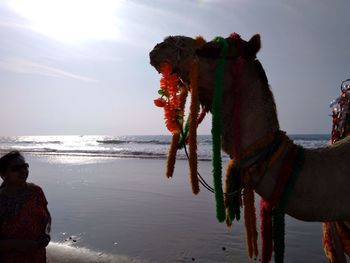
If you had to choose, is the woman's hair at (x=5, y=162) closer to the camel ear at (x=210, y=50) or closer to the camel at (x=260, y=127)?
the camel at (x=260, y=127)

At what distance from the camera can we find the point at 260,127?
78.4 inches

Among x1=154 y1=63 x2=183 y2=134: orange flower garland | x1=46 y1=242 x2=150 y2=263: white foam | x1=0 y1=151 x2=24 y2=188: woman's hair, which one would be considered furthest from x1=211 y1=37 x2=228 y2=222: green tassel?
x1=46 y1=242 x2=150 y2=263: white foam

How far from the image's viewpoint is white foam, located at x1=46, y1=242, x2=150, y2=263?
214 inches

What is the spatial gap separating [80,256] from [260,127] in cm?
446

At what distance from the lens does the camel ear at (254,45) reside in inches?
81.5

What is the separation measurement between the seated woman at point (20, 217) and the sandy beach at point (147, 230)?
2289mm

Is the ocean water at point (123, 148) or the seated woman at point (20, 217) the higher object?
the seated woman at point (20, 217)

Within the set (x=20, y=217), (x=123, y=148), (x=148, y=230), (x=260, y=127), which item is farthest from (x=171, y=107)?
(x=123, y=148)

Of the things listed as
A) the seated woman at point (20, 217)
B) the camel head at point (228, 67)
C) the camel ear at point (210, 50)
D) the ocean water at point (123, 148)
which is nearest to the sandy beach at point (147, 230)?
the seated woman at point (20, 217)

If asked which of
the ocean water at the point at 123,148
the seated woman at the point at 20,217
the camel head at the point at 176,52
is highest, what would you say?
the camel head at the point at 176,52

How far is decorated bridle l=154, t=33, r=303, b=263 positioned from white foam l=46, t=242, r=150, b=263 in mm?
3609

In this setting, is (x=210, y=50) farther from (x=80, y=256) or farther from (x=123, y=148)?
(x=123, y=148)

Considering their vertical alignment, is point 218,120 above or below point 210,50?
below

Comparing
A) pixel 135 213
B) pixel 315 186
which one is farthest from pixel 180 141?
pixel 135 213
